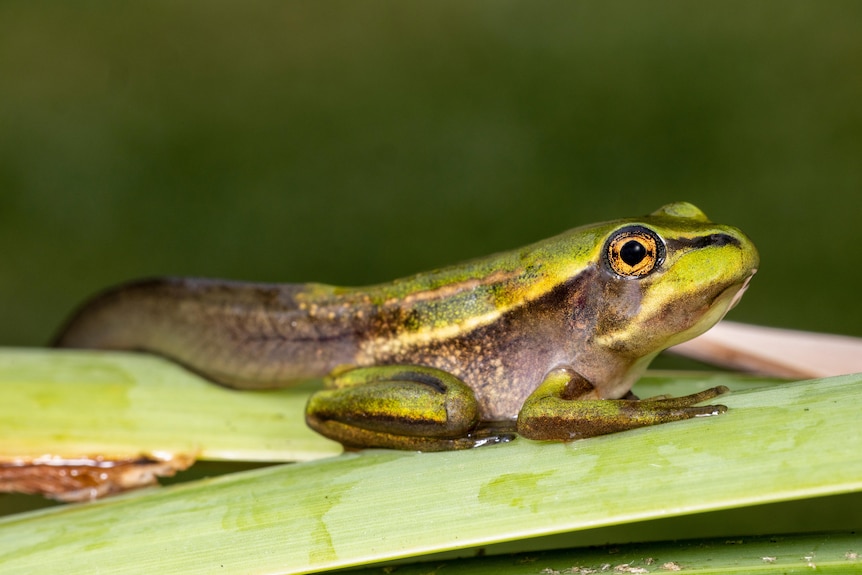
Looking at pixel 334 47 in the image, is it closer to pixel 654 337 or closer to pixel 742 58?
pixel 742 58

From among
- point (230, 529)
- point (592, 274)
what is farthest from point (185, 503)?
point (592, 274)

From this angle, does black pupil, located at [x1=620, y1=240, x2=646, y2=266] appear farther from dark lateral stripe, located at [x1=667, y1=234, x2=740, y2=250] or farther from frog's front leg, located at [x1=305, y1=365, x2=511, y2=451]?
frog's front leg, located at [x1=305, y1=365, x2=511, y2=451]

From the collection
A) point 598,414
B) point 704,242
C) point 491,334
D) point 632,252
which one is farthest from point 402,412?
point 704,242

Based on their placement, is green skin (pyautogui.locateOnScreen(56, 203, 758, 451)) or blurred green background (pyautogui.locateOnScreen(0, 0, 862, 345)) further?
blurred green background (pyautogui.locateOnScreen(0, 0, 862, 345))

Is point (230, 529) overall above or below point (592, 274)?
below

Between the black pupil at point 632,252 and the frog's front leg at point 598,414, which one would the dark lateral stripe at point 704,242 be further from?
the frog's front leg at point 598,414

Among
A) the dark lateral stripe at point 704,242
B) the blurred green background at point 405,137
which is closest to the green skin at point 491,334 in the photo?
the dark lateral stripe at point 704,242

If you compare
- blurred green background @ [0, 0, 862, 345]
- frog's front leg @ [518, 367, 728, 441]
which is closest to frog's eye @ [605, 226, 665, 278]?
frog's front leg @ [518, 367, 728, 441]

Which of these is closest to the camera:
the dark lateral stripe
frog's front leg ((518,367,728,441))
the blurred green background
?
frog's front leg ((518,367,728,441))
